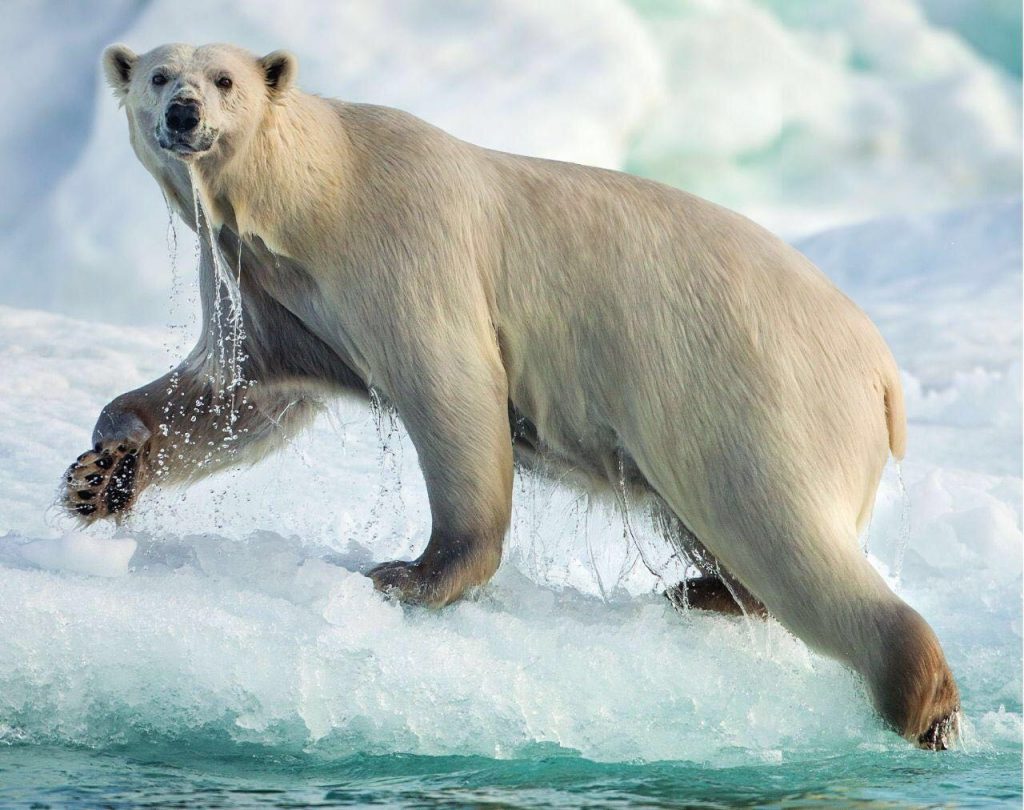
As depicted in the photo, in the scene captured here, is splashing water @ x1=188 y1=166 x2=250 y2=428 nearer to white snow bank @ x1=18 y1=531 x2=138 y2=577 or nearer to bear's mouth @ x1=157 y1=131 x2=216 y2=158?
bear's mouth @ x1=157 y1=131 x2=216 y2=158

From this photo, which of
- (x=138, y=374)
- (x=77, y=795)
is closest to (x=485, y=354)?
(x=77, y=795)

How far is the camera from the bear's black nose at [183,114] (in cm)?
378

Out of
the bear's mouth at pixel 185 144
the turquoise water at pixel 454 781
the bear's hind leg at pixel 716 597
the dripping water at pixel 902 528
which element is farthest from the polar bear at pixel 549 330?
the bear's hind leg at pixel 716 597

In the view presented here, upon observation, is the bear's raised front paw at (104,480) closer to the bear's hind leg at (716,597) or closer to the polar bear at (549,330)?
the polar bear at (549,330)

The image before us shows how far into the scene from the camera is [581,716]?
3.68 m

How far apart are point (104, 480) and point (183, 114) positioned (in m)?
1.25

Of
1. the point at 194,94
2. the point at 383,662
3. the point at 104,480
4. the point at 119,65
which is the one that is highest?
the point at 119,65

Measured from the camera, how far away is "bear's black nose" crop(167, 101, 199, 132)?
378 cm

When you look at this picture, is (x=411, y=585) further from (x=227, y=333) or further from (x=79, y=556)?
(x=227, y=333)

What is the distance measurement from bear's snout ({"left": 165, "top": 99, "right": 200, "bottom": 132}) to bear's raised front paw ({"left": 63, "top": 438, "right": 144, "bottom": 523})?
3.65 feet

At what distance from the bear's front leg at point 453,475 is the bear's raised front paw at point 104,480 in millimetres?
980

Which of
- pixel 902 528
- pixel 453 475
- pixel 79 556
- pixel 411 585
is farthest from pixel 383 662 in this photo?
pixel 902 528

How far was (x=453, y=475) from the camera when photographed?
3992mm

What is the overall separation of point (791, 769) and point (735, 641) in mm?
711
